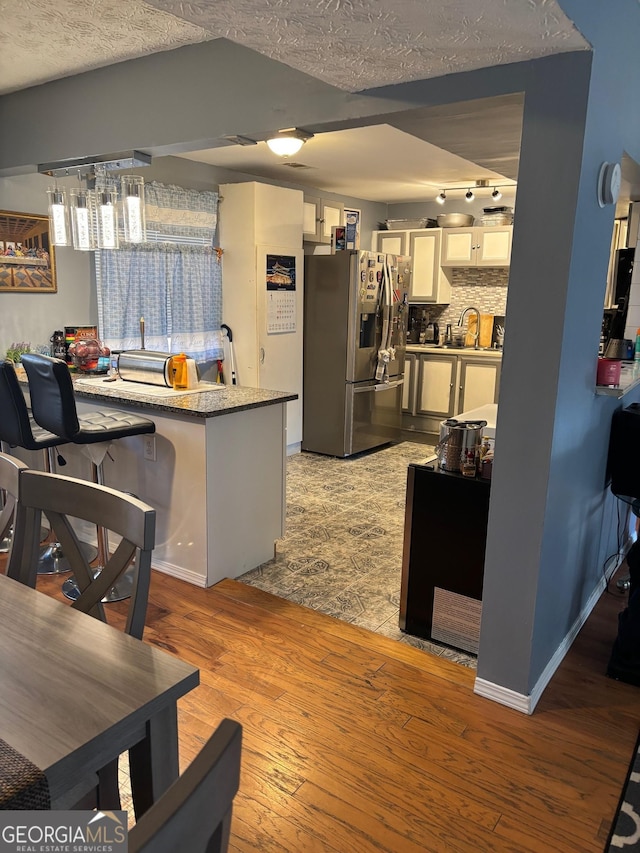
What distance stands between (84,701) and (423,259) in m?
5.86

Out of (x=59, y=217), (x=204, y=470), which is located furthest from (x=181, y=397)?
(x=59, y=217)

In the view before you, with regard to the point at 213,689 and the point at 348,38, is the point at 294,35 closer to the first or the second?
the point at 348,38

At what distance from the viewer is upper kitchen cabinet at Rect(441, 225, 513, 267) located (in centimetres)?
577

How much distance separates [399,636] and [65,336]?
2654 mm

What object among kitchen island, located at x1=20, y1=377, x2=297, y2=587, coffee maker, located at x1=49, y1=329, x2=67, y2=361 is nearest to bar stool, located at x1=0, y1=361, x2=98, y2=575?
kitchen island, located at x1=20, y1=377, x2=297, y2=587

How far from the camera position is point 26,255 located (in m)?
3.73

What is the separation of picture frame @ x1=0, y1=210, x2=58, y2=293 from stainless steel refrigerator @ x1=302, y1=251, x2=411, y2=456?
215 cm

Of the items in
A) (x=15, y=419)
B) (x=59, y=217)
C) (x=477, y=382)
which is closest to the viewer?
(x=15, y=419)

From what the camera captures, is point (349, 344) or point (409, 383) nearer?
point (349, 344)

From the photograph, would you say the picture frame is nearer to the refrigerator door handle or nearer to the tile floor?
the tile floor

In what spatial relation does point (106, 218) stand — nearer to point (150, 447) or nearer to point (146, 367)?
point (146, 367)

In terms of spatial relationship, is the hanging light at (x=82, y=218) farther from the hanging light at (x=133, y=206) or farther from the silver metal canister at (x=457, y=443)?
the silver metal canister at (x=457, y=443)

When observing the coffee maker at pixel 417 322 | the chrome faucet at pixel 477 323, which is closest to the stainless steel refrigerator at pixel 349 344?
the chrome faucet at pixel 477 323

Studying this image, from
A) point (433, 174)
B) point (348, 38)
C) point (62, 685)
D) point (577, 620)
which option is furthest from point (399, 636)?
point (433, 174)
